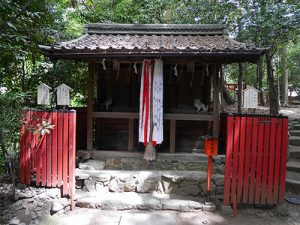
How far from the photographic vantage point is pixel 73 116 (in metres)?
5.58

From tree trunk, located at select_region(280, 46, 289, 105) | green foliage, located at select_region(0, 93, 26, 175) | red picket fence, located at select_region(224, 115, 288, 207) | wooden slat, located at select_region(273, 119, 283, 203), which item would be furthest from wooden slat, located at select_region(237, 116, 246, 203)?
tree trunk, located at select_region(280, 46, 289, 105)

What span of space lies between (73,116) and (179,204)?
3.07 m

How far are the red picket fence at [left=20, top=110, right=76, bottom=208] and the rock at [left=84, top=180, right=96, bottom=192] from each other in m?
0.52

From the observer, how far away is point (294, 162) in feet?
25.8

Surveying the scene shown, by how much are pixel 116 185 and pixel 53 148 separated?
1742mm

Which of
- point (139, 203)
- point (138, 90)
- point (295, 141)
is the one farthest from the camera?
point (295, 141)

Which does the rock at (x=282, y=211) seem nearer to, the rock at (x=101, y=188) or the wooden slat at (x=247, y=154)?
the wooden slat at (x=247, y=154)

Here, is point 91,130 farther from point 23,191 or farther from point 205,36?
point 205,36

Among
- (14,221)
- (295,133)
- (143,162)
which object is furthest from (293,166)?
(14,221)

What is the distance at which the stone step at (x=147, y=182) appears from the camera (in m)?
5.97

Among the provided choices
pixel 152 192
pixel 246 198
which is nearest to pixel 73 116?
pixel 152 192

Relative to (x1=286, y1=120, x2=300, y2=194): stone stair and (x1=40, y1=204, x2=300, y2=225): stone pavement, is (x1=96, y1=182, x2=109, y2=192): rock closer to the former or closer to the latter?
(x1=40, y1=204, x2=300, y2=225): stone pavement

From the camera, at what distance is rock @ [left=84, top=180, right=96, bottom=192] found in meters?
6.00

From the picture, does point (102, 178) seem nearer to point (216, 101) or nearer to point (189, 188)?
point (189, 188)
